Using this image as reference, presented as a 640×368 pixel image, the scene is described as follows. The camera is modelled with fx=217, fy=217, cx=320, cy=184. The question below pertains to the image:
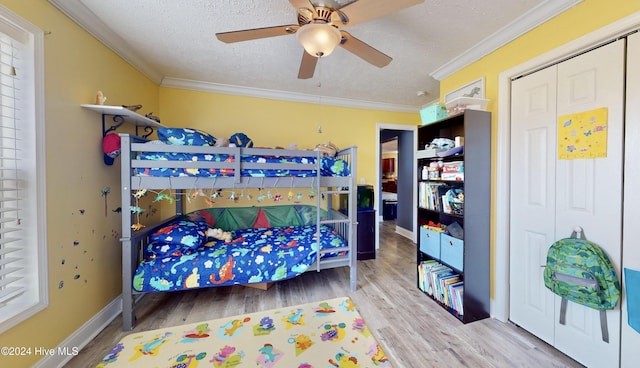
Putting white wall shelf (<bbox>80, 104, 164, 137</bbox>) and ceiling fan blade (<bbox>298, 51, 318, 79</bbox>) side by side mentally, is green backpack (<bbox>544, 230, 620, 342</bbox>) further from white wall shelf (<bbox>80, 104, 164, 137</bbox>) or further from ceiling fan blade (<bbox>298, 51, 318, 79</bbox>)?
white wall shelf (<bbox>80, 104, 164, 137</bbox>)

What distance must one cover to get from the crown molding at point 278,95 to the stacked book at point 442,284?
8.38 ft

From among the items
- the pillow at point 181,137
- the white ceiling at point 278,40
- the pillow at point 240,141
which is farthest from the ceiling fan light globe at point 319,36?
the pillow at point 240,141

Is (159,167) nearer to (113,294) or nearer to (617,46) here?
(113,294)

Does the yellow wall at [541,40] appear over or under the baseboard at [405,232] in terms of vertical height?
over

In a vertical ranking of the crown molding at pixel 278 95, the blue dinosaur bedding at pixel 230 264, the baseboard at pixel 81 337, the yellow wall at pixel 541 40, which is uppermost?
the crown molding at pixel 278 95

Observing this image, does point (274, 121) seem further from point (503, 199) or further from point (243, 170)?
point (503, 199)

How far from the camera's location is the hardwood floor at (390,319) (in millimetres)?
1509

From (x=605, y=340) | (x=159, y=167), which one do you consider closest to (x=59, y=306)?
(x=159, y=167)

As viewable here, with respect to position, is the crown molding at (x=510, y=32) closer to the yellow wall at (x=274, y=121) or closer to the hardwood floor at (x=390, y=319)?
the yellow wall at (x=274, y=121)

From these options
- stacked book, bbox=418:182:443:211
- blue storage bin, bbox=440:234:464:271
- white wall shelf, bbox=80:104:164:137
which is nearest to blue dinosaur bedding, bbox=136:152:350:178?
white wall shelf, bbox=80:104:164:137

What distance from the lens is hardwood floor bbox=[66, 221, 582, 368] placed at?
151 centimetres

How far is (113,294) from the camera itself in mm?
2000

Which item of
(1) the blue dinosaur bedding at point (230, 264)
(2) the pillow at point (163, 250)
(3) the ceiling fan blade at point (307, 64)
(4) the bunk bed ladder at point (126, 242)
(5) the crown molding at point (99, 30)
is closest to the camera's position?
(5) the crown molding at point (99, 30)

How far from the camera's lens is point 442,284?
2.06 metres
